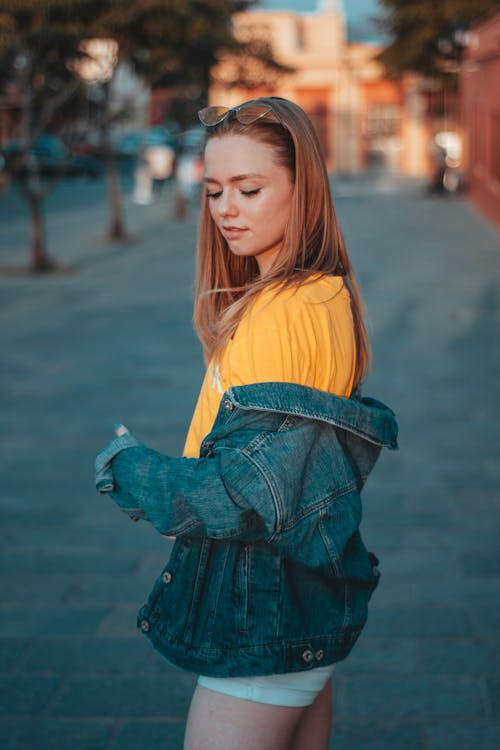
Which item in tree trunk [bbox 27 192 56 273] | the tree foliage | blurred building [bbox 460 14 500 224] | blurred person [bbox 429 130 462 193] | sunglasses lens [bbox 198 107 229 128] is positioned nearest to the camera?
sunglasses lens [bbox 198 107 229 128]

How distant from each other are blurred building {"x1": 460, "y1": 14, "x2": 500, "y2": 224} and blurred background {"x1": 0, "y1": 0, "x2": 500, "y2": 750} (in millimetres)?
163

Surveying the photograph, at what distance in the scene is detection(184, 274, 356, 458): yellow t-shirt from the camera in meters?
1.77

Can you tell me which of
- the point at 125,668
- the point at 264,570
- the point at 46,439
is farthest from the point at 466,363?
the point at 264,570

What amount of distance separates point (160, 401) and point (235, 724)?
18.4 ft

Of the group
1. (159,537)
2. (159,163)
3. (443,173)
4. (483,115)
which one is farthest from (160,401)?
(443,173)

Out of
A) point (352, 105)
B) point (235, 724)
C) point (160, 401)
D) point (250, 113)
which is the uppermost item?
point (352, 105)

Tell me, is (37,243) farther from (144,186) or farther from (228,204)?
(144,186)

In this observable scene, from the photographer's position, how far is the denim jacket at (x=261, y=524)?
173 cm

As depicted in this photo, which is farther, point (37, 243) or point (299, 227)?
point (37, 243)

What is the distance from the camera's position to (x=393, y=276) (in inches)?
544

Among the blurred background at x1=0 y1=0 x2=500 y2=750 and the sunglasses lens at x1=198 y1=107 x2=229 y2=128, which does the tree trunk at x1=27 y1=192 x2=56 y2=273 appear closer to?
the blurred background at x1=0 y1=0 x2=500 y2=750

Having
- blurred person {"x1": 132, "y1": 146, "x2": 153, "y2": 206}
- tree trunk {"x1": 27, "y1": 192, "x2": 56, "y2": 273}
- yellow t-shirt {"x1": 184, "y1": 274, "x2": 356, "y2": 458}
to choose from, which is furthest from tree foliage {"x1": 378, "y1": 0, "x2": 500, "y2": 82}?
yellow t-shirt {"x1": 184, "y1": 274, "x2": 356, "y2": 458}

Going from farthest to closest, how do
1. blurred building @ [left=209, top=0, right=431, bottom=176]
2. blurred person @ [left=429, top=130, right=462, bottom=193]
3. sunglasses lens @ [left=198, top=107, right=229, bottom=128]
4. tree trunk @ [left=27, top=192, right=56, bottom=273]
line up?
blurred building @ [left=209, top=0, right=431, bottom=176] < blurred person @ [left=429, top=130, right=462, bottom=193] < tree trunk @ [left=27, top=192, right=56, bottom=273] < sunglasses lens @ [left=198, top=107, right=229, bottom=128]

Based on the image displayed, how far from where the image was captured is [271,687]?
1.85 meters
